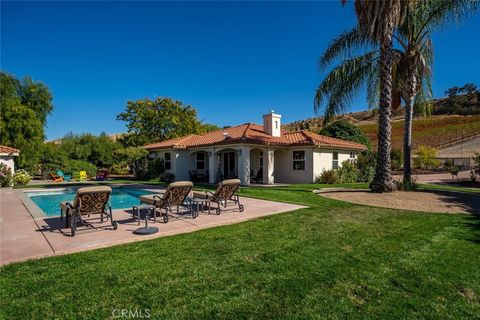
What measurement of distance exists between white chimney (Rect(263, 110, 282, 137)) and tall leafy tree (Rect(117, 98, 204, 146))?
1832cm

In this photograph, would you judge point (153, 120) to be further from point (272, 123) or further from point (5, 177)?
point (272, 123)

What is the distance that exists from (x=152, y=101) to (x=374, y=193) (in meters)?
32.8

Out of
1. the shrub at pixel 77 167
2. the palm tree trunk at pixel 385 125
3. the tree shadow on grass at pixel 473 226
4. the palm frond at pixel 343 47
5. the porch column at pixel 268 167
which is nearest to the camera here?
the tree shadow on grass at pixel 473 226

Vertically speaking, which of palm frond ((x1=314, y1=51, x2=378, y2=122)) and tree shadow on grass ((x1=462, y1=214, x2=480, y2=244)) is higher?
Answer: palm frond ((x1=314, y1=51, x2=378, y2=122))

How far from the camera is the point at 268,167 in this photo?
21828 mm

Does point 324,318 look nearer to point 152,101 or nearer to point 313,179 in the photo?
point 313,179

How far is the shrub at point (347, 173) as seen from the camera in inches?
867

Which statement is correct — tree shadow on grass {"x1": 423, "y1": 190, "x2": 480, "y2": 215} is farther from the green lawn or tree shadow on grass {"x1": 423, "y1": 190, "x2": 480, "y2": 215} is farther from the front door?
the front door

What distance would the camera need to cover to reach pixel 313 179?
21.3 m

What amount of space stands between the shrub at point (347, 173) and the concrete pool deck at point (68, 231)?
41.4 feet

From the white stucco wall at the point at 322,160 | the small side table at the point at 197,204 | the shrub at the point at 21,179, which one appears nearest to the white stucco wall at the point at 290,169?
the white stucco wall at the point at 322,160

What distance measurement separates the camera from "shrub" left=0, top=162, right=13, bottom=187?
2042 cm

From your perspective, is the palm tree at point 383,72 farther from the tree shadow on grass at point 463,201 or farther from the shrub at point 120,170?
the shrub at point 120,170

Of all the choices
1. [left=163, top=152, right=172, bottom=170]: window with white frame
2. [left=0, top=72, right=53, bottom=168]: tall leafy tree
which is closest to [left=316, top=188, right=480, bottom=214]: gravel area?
[left=163, top=152, right=172, bottom=170]: window with white frame
